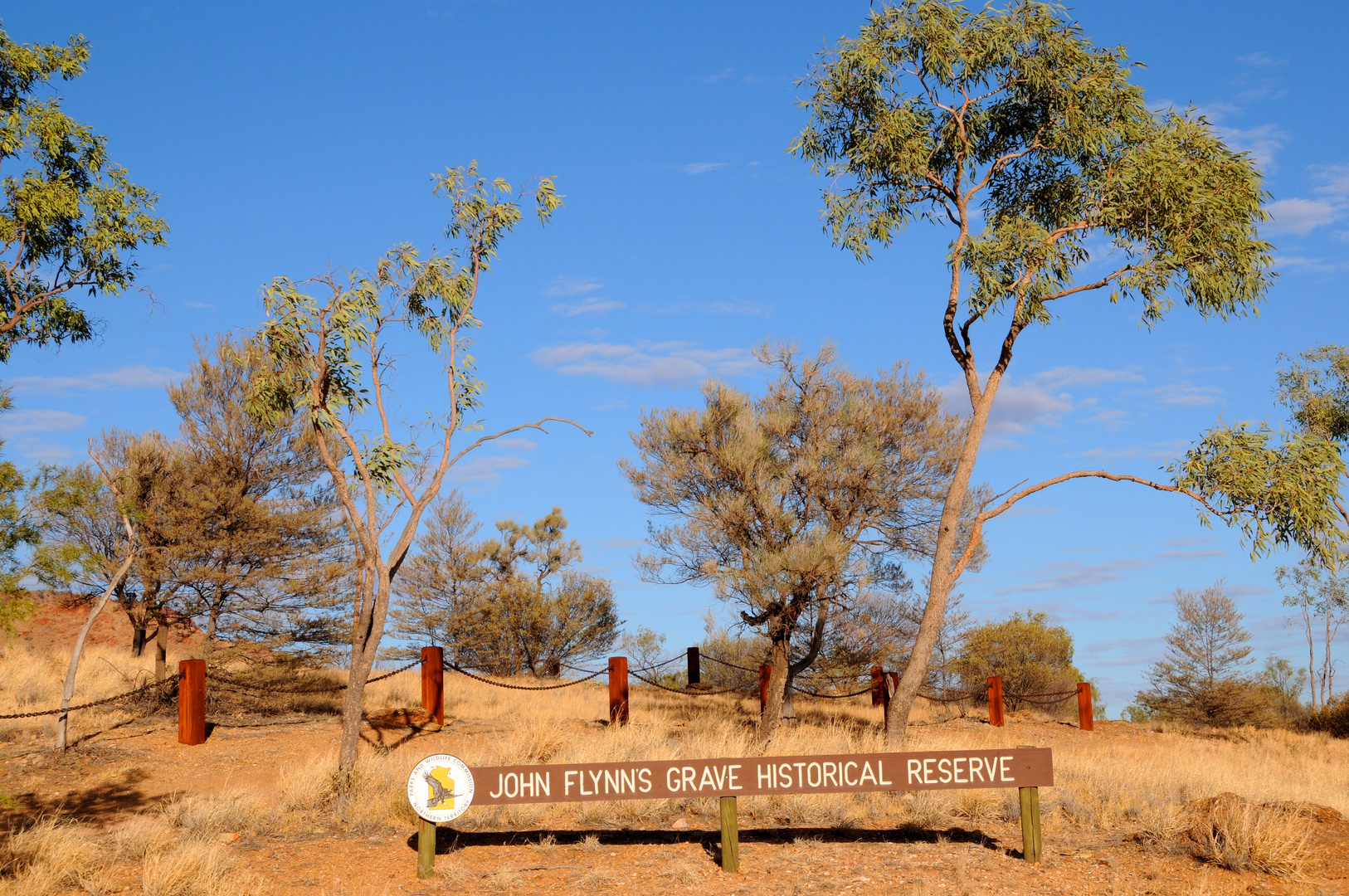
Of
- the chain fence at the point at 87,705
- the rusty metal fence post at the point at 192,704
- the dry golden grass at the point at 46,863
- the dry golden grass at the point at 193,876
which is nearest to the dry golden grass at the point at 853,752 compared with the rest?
the dry golden grass at the point at 193,876

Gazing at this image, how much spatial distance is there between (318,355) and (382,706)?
880 centimetres

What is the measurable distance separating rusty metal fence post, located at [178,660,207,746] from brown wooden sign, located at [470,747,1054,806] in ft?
28.0

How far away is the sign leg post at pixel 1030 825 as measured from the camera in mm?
8500

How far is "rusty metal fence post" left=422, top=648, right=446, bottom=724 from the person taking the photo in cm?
1700

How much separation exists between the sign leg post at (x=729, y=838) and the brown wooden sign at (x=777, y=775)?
0.14 meters

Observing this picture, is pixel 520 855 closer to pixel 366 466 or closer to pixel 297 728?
pixel 366 466

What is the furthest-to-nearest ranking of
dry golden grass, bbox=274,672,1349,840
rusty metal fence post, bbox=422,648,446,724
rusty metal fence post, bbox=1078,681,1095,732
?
rusty metal fence post, bbox=1078,681,1095,732 < rusty metal fence post, bbox=422,648,446,724 < dry golden grass, bbox=274,672,1349,840

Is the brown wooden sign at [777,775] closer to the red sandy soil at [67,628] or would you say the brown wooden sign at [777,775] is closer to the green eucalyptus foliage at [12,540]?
the green eucalyptus foliage at [12,540]

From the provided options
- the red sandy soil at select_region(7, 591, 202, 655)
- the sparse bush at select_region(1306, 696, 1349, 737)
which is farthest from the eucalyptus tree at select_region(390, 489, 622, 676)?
the sparse bush at select_region(1306, 696, 1349, 737)

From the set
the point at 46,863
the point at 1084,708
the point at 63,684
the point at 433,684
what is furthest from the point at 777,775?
the point at 63,684

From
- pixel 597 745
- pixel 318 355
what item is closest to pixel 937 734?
pixel 597 745

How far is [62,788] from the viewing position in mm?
12086

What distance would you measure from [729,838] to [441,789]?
2.49 metres

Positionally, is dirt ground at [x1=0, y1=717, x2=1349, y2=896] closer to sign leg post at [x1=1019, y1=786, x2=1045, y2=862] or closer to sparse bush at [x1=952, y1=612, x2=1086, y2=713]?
sign leg post at [x1=1019, y1=786, x2=1045, y2=862]
